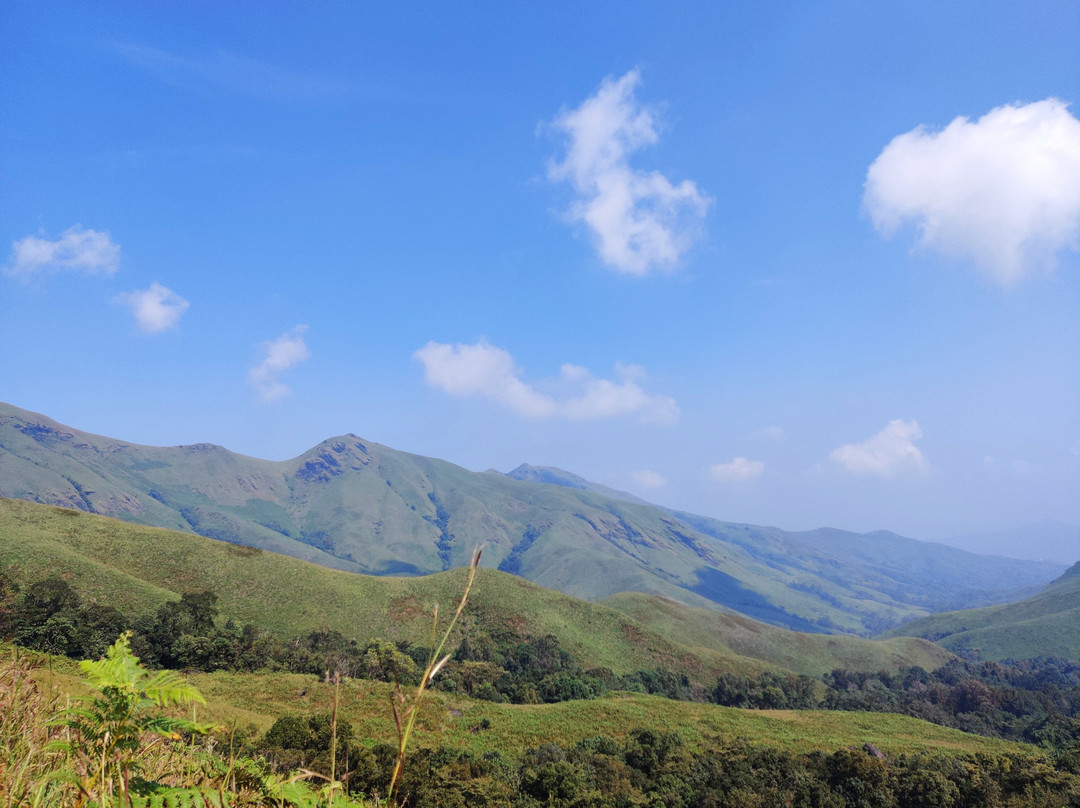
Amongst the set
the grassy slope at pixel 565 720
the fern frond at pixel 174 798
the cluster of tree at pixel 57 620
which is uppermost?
the fern frond at pixel 174 798

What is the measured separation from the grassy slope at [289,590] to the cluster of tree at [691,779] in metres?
A: 53.1

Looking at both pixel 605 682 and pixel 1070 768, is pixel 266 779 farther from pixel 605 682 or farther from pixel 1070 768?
pixel 605 682

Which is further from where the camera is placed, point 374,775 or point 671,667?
point 671,667

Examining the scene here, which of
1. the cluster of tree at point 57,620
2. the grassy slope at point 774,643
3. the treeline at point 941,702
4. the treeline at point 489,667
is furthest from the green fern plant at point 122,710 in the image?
the grassy slope at point 774,643

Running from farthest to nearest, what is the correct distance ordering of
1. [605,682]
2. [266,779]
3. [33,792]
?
1. [605,682]
2. [266,779]
3. [33,792]

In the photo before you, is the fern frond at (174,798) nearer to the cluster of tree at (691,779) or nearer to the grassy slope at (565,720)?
the cluster of tree at (691,779)

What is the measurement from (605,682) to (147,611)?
223ft

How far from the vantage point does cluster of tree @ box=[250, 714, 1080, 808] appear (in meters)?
28.5

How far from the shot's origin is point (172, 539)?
10162 centimetres

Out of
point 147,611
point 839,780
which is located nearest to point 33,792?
point 839,780

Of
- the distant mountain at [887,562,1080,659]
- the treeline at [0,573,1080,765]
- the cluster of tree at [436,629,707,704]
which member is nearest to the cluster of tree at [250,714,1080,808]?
the treeline at [0,573,1080,765]

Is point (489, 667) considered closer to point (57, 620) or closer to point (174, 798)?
point (57, 620)

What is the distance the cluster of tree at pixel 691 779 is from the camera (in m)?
28.5

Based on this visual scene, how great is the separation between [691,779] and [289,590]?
84350mm
